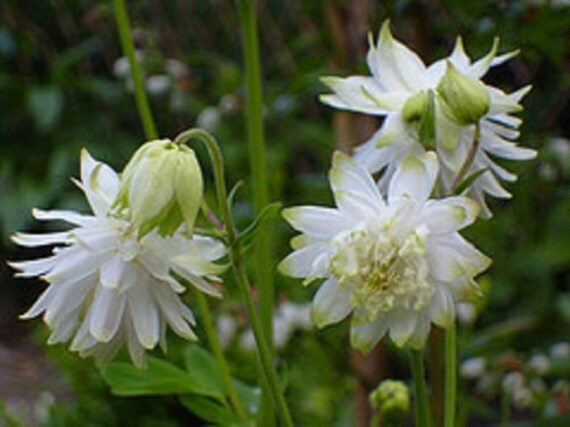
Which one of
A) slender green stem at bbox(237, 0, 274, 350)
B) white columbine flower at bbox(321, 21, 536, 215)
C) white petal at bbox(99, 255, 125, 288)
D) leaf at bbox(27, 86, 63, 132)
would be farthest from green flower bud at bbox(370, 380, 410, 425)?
leaf at bbox(27, 86, 63, 132)

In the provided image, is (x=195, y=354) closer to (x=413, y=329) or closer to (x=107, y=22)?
(x=413, y=329)

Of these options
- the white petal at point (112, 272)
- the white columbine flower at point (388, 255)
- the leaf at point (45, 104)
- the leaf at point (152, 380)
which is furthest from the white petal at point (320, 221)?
the leaf at point (45, 104)

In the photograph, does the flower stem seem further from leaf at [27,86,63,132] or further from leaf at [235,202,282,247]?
leaf at [27,86,63,132]

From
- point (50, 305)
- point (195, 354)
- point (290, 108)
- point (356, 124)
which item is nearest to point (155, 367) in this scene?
point (195, 354)

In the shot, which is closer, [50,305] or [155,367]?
[50,305]

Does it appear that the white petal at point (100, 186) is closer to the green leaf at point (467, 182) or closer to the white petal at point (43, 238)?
the white petal at point (43, 238)

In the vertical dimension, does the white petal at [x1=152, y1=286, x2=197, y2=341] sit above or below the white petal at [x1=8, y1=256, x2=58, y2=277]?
below
